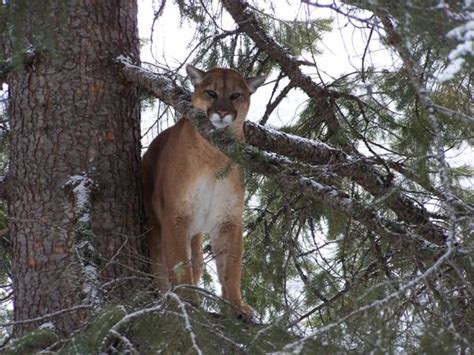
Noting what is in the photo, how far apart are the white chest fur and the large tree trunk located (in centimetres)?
54

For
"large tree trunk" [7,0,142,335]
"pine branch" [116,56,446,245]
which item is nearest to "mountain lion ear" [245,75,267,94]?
"pine branch" [116,56,446,245]

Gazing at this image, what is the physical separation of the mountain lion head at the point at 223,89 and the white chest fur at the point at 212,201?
0.44 meters

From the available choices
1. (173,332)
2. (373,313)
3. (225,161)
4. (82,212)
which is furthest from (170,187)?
(373,313)

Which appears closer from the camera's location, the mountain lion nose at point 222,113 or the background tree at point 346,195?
the background tree at point 346,195

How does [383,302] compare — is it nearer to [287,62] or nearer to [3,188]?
[3,188]

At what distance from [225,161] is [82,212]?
1359mm

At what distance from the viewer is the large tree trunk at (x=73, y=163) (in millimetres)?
4828

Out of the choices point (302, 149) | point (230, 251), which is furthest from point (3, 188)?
point (302, 149)

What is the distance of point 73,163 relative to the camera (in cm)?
511

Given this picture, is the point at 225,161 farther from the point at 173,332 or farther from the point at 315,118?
the point at 173,332

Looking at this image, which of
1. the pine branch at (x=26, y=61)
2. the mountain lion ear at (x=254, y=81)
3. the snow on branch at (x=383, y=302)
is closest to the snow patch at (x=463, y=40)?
the snow on branch at (x=383, y=302)

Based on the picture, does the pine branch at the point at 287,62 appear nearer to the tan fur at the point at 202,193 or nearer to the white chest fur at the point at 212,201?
the tan fur at the point at 202,193

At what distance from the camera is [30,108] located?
207 inches

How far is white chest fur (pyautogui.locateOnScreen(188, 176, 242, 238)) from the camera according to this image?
19.1 ft
